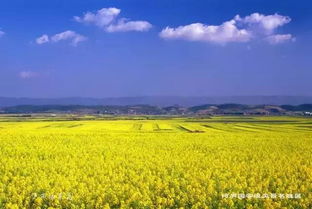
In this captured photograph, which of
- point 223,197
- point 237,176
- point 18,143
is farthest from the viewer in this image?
point 18,143

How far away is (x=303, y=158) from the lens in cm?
2219

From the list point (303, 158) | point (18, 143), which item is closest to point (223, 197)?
point (303, 158)

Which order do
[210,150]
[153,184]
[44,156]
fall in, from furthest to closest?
[210,150], [44,156], [153,184]

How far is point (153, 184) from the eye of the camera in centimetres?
1552

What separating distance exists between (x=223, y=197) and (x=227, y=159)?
7.88 m

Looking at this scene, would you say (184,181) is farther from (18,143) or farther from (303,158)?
(18,143)

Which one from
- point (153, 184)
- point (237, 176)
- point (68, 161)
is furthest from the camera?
point (68, 161)

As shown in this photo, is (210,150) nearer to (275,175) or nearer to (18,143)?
(275,175)

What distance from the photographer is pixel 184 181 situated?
15836 mm

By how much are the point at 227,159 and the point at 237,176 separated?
16.5 ft

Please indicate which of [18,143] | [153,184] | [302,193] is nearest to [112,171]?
[153,184]

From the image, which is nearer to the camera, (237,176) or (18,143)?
(237,176)

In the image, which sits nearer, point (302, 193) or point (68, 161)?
point (302, 193)

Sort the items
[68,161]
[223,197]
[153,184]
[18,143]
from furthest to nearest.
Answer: [18,143] < [68,161] < [153,184] < [223,197]
